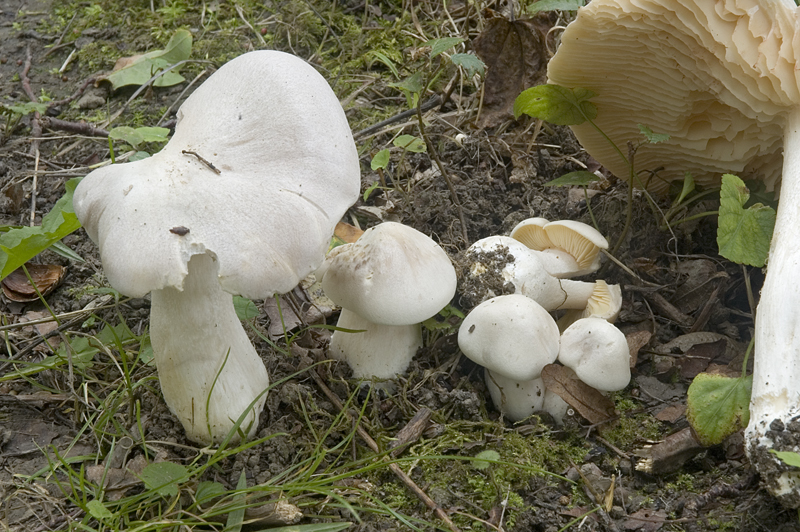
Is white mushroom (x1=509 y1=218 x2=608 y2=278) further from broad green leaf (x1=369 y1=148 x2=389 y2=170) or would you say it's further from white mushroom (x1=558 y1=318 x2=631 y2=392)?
broad green leaf (x1=369 y1=148 x2=389 y2=170)

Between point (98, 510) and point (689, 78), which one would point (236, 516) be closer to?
point (98, 510)

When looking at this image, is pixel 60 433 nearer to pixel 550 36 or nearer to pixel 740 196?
pixel 740 196

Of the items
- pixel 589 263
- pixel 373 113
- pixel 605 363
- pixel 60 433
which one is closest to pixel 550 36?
pixel 373 113

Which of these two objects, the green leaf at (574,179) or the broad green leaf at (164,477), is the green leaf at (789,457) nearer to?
the green leaf at (574,179)

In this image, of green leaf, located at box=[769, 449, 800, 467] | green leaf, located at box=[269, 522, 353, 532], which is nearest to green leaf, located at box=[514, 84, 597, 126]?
green leaf, located at box=[769, 449, 800, 467]

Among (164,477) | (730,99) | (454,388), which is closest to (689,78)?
(730,99)

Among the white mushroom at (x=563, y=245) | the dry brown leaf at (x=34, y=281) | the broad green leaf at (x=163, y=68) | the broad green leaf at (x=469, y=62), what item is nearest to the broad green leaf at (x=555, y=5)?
the broad green leaf at (x=469, y=62)
